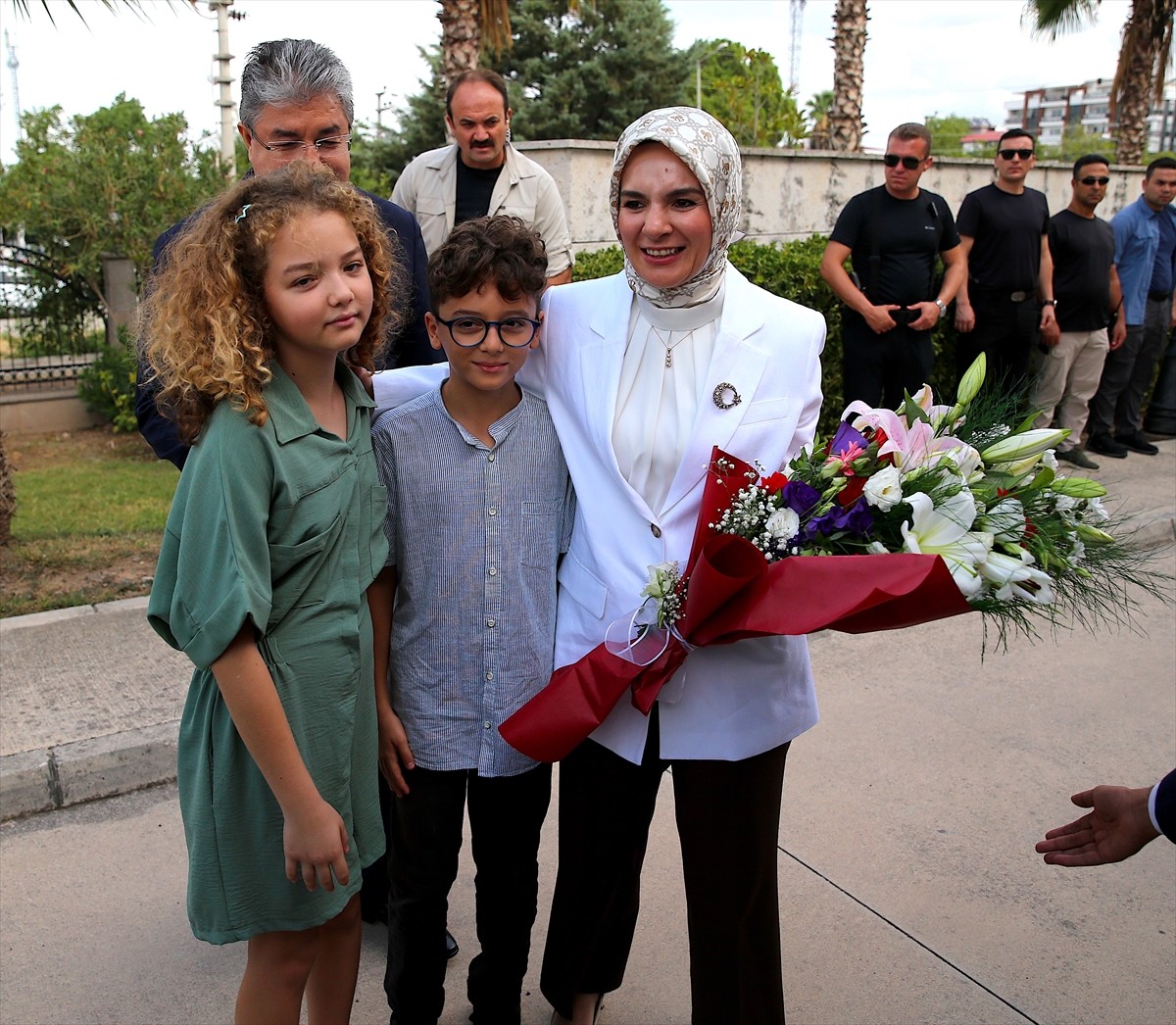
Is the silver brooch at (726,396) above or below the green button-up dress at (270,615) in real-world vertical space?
above

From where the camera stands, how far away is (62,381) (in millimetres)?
11109

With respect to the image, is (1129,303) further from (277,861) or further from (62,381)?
(62,381)

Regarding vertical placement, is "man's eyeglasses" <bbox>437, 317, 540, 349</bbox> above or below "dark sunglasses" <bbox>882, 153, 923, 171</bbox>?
below

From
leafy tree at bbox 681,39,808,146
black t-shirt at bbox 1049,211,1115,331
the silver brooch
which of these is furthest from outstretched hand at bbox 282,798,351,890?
leafy tree at bbox 681,39,808,146

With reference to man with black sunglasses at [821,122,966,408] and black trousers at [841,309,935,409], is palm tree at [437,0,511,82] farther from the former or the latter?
black trousers at [841,309,935,409]

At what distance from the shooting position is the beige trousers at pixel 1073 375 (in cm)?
802

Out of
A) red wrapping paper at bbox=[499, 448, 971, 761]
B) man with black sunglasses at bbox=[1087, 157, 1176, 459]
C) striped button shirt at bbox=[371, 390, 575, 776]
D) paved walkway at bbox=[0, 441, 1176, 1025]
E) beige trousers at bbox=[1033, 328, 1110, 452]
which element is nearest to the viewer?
red wrapping paper at bbox=[499, 448, 971, 761]

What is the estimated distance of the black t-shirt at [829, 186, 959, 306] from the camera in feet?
20.9

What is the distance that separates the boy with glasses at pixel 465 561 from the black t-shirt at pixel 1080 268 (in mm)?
6814

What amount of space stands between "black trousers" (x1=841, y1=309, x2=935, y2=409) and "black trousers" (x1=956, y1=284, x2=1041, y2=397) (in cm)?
91

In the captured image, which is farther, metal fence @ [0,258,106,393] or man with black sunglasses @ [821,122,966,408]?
metal fence @ [0,258,106,393]

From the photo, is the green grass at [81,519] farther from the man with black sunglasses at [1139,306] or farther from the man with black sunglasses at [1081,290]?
the man with black sunglasses at [1139,306]

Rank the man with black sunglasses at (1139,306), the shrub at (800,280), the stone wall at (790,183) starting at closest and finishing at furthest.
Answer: the shrub at (800,280) → the stone wall at (790,183) → the man with black sunglasses at (1139,306)

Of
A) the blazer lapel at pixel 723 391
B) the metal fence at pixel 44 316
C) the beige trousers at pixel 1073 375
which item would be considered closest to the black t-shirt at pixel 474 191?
the blazer lapel at pixel 723 391
